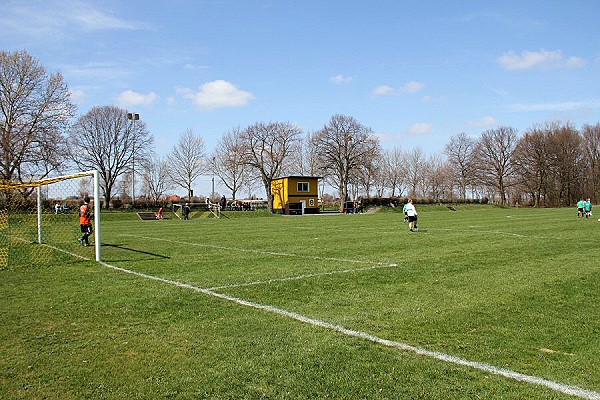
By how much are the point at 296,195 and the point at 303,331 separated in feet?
201

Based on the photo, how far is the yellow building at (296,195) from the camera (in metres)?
66.8

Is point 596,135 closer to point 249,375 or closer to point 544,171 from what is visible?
point 544,171

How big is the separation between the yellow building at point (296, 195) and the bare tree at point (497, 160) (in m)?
41.3

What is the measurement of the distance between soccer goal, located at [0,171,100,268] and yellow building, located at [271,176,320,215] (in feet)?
149

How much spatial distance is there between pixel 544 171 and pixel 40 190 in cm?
9182

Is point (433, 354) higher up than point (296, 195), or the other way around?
point (296, 195)

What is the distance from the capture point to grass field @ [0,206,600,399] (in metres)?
4.43

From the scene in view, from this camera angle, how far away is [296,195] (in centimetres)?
6744

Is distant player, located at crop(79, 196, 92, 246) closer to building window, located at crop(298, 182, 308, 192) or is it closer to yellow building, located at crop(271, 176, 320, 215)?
yellow building, located at crop(271, 176, 320, 215)

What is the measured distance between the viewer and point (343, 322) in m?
6.69

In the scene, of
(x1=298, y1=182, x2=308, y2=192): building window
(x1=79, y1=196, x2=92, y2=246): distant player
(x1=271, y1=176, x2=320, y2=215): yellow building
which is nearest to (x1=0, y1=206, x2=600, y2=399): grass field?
(x1=79, y1=196, x2=92, y2=246): distant player

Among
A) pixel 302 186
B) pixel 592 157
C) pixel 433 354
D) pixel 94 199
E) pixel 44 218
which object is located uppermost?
pixel 592 157

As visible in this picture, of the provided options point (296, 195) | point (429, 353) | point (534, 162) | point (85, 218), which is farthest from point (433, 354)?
point (534, 162)

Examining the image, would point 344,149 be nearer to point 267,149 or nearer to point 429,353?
point 267,149
